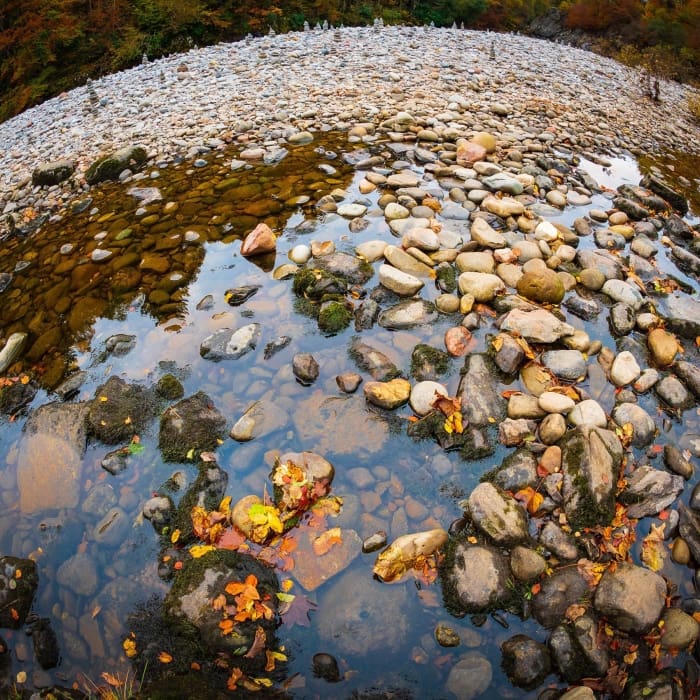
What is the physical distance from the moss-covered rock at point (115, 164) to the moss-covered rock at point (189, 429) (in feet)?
16.7

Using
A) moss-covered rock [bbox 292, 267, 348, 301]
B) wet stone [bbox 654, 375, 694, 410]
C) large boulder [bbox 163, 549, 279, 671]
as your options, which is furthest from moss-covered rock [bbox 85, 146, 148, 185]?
wet stone [bbox 654, 375, 694, 410]

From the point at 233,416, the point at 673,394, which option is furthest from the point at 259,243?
the point at 673,394

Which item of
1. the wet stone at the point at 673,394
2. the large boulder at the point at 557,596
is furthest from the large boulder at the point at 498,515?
the wet stone at the point at 673,394

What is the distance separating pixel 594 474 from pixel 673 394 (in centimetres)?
135

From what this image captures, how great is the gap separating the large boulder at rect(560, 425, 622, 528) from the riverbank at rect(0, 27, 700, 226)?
608 centimetres

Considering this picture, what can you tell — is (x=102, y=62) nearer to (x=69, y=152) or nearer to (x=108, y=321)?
(x=69, y=152)

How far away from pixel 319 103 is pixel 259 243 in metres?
5.48

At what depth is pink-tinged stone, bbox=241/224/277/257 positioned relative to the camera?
17.5ft

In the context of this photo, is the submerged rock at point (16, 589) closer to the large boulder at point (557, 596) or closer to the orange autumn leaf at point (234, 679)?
the orange autumn leaf at point (234, 679)

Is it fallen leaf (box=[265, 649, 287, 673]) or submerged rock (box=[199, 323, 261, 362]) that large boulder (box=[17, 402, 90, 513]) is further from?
fallen leaf (box=[265, 649, 287, 673])

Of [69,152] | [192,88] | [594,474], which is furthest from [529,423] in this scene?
A: [192,88]

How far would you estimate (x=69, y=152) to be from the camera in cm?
835

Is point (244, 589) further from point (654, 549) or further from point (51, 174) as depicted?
point (51, 174)

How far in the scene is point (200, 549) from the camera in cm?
312
